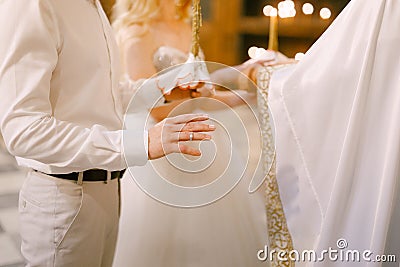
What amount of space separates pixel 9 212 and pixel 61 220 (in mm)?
1579

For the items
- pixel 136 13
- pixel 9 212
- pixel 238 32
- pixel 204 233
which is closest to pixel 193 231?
pixel 204 233

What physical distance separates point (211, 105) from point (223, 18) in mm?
2800

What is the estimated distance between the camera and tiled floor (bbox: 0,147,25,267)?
2055 mm

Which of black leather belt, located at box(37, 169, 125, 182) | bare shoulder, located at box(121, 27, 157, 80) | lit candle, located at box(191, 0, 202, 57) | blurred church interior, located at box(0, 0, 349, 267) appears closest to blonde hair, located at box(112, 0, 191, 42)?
bare shoulder, located at box(121, 27, 157, 80)

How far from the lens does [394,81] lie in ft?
3.22

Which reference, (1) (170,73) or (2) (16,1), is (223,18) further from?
(2) (16,1)

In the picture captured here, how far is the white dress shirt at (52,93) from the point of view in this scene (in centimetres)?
89

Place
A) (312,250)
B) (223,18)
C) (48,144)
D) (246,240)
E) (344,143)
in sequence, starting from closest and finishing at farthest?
(48,144) < (344,143) < (312,250) < (246,240) < (223,18)

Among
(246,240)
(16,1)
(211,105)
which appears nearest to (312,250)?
(246,240)

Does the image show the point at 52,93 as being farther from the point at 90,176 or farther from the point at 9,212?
the point at 9,212

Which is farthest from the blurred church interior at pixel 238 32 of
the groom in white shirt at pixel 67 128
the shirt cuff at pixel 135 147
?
the shirt cuff at pixel 135 147

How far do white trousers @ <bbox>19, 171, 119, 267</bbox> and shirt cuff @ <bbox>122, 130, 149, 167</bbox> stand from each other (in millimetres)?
174

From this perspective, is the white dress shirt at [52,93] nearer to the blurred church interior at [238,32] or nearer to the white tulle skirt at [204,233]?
the white tulle skirt at [204,233]

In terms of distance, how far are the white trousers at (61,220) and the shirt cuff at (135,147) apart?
17cm
